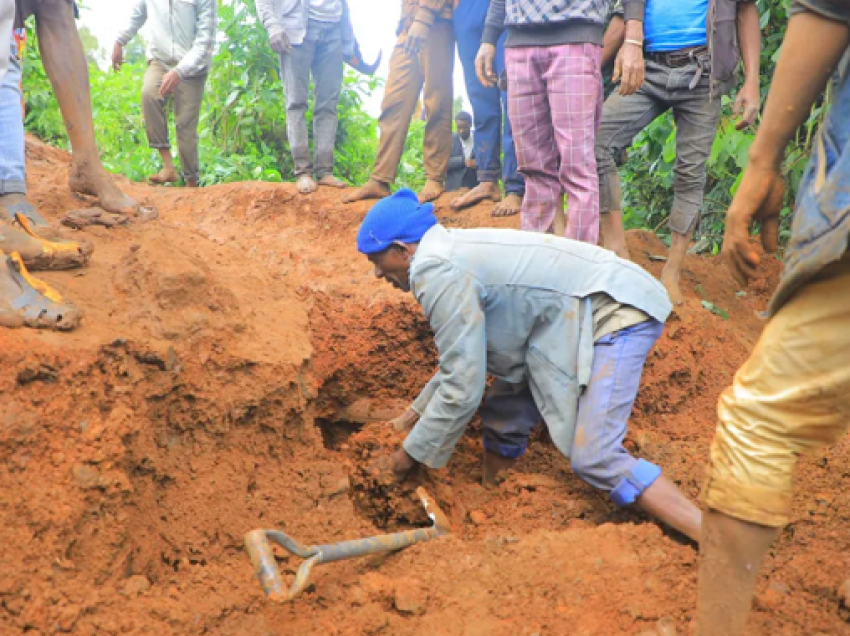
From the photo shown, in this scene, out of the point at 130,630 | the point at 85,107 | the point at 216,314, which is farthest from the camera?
the point at 85,107

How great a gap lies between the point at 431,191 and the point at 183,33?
2.54m

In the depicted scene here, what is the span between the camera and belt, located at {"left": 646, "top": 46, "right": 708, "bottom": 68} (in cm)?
368

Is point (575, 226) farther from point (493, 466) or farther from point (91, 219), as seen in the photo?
point (91, 219)

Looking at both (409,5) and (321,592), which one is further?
(409,5)

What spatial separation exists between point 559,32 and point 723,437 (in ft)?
8.40

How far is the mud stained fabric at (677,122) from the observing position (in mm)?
3730

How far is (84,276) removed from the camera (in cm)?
275

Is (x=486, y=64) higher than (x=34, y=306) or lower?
higher

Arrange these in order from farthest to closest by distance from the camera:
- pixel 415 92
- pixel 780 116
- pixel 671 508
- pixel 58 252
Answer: pixel 415 92, pixel 58 252, pixel 671 508, pixel 780 116

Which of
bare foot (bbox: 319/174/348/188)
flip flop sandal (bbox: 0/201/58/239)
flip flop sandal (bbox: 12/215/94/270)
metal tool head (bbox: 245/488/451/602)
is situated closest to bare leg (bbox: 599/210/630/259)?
metal tool head (bbox: 245/488/451/602)

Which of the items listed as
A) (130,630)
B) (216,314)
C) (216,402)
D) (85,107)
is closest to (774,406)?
(130,630)

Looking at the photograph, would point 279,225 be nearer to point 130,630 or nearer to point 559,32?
point 559,32

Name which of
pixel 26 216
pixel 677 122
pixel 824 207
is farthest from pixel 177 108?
pixel 824 207

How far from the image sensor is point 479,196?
195 inches
